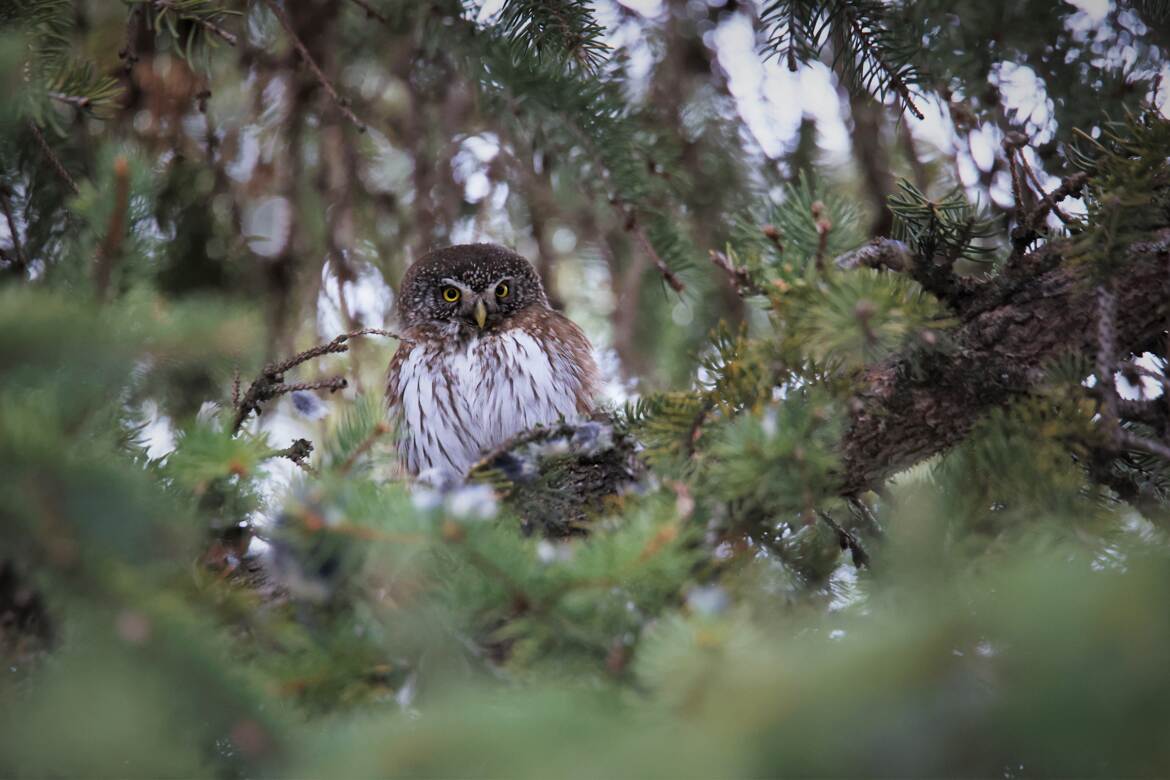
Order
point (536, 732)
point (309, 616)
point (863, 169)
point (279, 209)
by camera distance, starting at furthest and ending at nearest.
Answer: point (279, 209) → point (863, 169) → point (309, 616) → point (536, 732)

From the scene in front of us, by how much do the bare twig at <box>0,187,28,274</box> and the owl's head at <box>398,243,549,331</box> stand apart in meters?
1.41

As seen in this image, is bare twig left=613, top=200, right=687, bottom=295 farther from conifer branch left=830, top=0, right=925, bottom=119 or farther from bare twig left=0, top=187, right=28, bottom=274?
bare twig left=0, top=187, right=28, bottom=274

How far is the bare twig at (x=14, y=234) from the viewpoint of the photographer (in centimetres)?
272

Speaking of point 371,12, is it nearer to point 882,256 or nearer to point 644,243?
point 644,243

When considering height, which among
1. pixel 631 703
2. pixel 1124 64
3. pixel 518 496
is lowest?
pixel 631 703

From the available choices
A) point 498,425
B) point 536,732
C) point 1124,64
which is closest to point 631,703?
point 536,732

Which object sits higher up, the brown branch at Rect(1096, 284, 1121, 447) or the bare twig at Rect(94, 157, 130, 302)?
the bare twig at Rect(94, 157, 130, 302)

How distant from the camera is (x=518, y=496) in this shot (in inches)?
80.3

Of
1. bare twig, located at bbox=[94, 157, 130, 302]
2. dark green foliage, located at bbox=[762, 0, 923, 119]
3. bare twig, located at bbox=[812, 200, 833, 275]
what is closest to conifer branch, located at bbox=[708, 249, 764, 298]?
bare twig, located at bbox=[812, 200, 833, 275]

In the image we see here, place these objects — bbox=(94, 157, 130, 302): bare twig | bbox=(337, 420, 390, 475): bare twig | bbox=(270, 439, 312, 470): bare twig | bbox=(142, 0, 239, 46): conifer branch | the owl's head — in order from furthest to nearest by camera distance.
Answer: the owl's head → bbox=(142, 0, 239, 46): conifer branch → bbox=(270, 439, 312, 470): bare twig → bbox=(94, 157, 130, 302): bare twig → bbox=(337, 420, 390, 475): bare twig

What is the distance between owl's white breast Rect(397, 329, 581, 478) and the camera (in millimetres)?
3371

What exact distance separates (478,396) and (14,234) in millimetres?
1574

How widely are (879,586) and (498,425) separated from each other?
6.59 feet

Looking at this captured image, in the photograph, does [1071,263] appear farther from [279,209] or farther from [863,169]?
[279,209]
